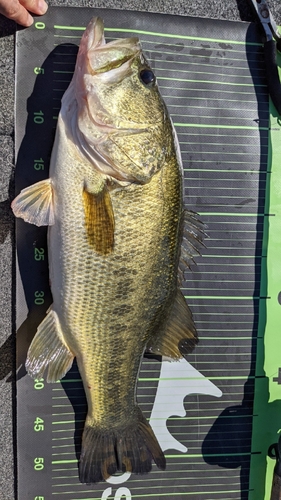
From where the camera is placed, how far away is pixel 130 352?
4.14 feet

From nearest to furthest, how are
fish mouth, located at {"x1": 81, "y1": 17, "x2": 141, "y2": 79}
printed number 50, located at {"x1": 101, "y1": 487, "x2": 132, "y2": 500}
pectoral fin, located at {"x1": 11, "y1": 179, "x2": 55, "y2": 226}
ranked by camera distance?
fish mouth, located at {"x1": 81, "y1": 17, "x2": 141, "y2": 79}
pectoral fin, located at {"x1": 11, "y1": 179, "x2": 55, "y2": 226}
printed number 50, located at {"x1": 101, "y1": 487, "x2": 132, "y2": 500}

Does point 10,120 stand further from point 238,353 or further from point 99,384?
point 238,353

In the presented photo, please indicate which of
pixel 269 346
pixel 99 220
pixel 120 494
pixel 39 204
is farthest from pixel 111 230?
pixel 120 494

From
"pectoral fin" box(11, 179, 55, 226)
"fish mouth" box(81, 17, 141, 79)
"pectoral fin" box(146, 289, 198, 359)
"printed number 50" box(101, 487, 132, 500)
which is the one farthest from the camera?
"printed number 50" box(101, 487, 132, 500)

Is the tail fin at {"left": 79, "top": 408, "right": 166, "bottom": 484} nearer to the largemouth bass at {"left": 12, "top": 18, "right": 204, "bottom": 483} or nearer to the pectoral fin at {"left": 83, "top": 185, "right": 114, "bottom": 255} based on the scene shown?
the largemouth bass at {"left": 12, "top": 18, "right": 204, "bottom": 483}

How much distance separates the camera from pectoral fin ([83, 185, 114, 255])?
42.6 inches

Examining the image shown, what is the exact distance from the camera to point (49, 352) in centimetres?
126

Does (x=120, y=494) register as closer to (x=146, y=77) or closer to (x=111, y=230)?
(x=111, y=230)

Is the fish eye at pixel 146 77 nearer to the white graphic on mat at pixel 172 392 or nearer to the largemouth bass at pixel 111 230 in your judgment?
the largemouth bass at pixel 111 230

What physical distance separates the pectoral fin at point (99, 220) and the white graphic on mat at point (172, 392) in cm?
63

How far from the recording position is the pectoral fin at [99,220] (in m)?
1.08

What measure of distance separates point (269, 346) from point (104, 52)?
1.25m

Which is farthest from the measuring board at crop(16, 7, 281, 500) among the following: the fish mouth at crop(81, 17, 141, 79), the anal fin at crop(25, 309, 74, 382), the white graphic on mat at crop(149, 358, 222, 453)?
the fish mouth at crop(81, 17, 141, 79)

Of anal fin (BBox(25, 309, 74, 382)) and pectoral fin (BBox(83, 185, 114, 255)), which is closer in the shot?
pectoral fin (BBox(83, 185, 114, 255))
